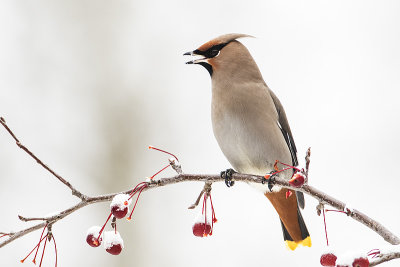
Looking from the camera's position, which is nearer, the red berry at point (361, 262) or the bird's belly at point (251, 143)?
the red berry at point (361, 262)

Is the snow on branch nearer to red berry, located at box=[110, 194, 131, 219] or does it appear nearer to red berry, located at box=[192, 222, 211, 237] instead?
red berry, located at box=[110, 194, 131, 219]

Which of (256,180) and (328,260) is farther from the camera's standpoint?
(256,180)

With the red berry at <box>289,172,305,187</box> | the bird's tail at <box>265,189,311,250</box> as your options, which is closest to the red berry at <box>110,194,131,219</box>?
the red berry at <box>289,172,305,187</box>

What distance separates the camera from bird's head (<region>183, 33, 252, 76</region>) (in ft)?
11.7

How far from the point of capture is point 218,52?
3629mm

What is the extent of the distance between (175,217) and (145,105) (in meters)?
1.47

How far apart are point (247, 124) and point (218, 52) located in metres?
0.50

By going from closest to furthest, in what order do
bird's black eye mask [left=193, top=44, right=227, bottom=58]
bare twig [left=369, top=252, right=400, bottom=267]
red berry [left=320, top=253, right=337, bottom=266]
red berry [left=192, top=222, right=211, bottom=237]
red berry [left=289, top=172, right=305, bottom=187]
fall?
bare twig [left=369, top=252, right=400, bottom=267] → red berry [left=289, top=172, right=305, bottom=187] → red berry [left=320, top=253, right=337, bottom=266] → red berry [left=192, top=222, right=211, bottom=237] → bird's black eye mask [left=193, top=44, right=227, bottom=58]

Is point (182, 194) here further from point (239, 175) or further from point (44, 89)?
point (239, 175)

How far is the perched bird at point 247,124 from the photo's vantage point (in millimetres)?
3496

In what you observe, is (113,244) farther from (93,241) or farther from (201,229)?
(201,229)

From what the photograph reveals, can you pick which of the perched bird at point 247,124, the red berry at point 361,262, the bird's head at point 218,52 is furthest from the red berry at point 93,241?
the bird's head at point 218,52

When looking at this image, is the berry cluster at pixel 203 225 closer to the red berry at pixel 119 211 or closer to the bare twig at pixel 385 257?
the red berry at pixel 119 211

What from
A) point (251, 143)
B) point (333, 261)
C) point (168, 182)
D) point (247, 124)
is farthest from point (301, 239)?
point (168, 182)
